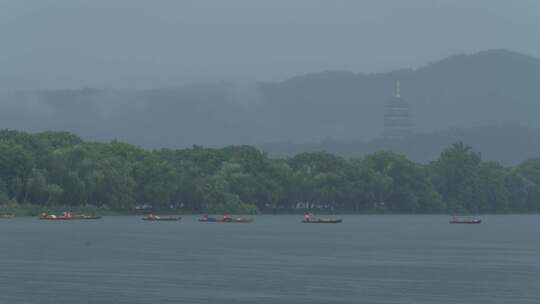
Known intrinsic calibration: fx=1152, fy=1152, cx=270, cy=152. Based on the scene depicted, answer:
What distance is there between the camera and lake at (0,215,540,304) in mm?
74000

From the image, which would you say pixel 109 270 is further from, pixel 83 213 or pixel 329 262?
pixel 83 213

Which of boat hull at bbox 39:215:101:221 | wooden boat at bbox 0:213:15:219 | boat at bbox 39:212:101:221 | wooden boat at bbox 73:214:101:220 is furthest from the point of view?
wooden boat at bbox 73:214:101:220

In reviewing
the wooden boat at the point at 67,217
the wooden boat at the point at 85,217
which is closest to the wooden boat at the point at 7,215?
the wooden boat at the point at 67,217

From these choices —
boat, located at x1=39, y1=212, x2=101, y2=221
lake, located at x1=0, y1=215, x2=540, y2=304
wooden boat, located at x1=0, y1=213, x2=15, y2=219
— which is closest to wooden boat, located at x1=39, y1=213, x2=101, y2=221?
boat, located at x1=39, y1=212, x2=101, y2=221

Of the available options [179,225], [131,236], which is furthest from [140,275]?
[179,225]

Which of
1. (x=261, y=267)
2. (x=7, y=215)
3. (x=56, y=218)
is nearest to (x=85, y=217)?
(x=56, y=218)

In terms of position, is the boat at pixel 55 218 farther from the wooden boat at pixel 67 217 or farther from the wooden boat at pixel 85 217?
the wooden boat at pixel 85 217

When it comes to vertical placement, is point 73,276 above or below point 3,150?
below

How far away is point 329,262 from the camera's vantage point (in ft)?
327

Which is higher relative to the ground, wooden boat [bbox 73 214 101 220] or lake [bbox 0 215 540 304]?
wooden boat [bbox 73 214 101 220]

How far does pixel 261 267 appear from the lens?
9294 cm

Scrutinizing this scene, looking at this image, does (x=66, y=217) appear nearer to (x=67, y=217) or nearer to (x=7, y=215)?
(x=67, y=217)

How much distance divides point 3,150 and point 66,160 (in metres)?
10.7

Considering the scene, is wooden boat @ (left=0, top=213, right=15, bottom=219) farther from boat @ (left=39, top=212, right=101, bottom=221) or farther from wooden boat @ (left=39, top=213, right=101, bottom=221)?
wooden boat @ (left=39, top=213, right=101, bottom=221)
